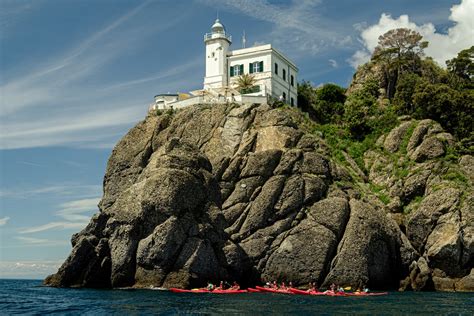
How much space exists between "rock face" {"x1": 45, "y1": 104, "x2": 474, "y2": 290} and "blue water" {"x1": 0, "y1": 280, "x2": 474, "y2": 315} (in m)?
4.80

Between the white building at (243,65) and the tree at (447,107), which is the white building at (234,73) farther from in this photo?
the tree at (447,107)

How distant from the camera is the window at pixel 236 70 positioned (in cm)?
8350

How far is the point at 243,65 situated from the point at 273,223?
2978 cm

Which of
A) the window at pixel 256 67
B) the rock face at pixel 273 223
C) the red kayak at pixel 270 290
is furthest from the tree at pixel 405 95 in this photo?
the red kayak at pixel 270 290

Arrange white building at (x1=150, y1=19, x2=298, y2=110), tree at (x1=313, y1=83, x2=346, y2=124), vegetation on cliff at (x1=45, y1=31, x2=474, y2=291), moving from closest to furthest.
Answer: vegetation on cliff at (x1=45, y1=31, x2=474, y2=291) → white building at (x1=150, y1=19, x2=298, y2=110) → tree at (x1=313, y1=83, x2=346, y2=124)

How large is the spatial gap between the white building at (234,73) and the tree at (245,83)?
41 cm

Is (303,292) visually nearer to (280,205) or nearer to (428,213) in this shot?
(280,205)

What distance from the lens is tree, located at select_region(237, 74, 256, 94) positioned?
79750 mm

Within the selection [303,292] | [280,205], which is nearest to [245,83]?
[280,205]

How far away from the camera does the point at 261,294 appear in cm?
5353

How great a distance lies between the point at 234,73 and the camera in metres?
83.8

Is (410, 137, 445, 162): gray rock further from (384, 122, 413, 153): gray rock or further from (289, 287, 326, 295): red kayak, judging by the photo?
(289, 287, 326, 295): red kayak

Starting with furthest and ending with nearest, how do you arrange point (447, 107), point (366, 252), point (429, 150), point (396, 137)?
point (447, 107) < point (396, 137) < point (429, 150) < point (366, 252)

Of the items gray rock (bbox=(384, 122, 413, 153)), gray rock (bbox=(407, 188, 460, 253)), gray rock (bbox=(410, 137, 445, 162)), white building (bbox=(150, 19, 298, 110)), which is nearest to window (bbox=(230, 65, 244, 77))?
white building (bbox=(150, 19, 298, 110))
